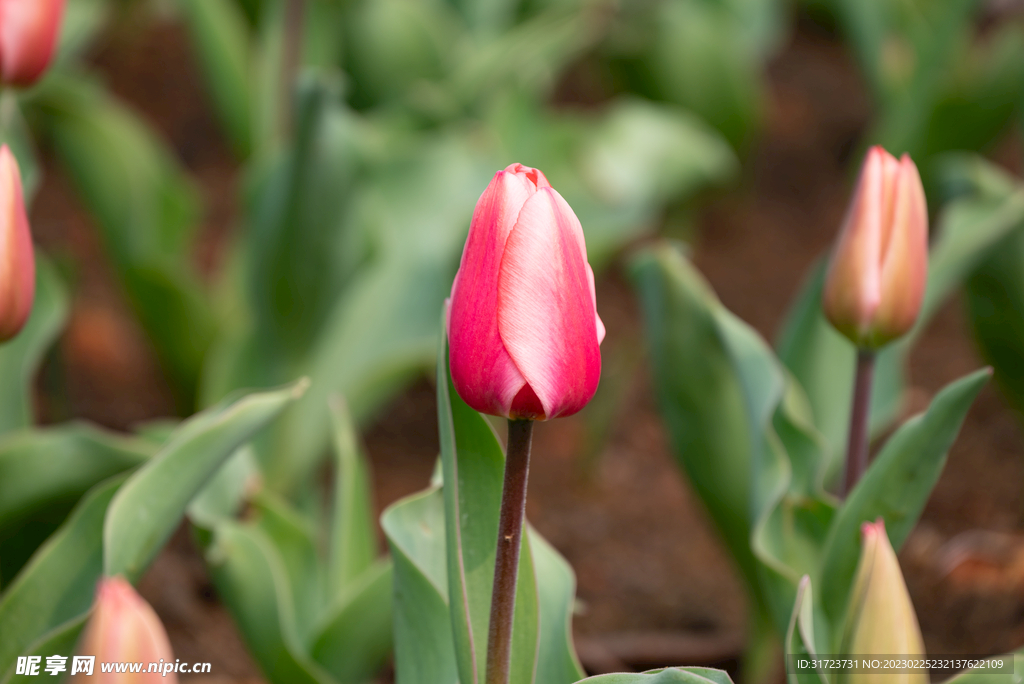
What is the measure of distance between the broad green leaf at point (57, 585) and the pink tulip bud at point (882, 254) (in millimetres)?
623

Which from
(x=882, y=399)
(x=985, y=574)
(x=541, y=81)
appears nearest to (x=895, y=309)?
(x=882, y=399)

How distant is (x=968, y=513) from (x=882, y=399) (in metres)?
0.51

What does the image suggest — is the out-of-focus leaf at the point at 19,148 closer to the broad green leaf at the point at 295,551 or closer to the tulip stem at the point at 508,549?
the broad green leaf at the point at 295,551

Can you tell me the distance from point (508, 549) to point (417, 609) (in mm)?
171

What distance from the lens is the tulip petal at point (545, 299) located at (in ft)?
1.59

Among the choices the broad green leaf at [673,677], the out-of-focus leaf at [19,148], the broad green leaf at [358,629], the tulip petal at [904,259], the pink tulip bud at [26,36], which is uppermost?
the pink tulip bud at [26,36]

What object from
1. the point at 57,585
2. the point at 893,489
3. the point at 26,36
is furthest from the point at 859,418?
the point at 26,36

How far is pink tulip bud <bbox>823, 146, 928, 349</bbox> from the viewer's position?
0.73 meters

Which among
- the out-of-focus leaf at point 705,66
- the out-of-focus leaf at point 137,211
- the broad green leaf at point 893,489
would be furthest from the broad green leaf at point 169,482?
the out-of-focus leaf at point 705,66

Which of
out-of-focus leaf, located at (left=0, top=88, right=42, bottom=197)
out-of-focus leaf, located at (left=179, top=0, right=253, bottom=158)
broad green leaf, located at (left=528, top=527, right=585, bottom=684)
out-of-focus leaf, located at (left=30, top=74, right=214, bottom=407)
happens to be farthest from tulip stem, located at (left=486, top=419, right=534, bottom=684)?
out-of-focus leaf, located at (left=179, top=0, right=253, bottom=158)

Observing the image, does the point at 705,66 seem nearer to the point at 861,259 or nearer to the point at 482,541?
the point at 861,259

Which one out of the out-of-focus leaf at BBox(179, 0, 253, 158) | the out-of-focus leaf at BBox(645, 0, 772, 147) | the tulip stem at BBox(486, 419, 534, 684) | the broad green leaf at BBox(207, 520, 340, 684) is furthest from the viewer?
the out-of-focus leaf at BBox(645, 0, 772, 147)

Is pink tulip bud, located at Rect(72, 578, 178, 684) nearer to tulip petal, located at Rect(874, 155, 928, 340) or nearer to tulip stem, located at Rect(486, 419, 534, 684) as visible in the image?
tulip stem, located at Rect(486, 419, 534, 684)

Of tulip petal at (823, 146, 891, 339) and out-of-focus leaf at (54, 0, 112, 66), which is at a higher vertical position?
out-of-focus leaf at (54, 0, 112, 66)
